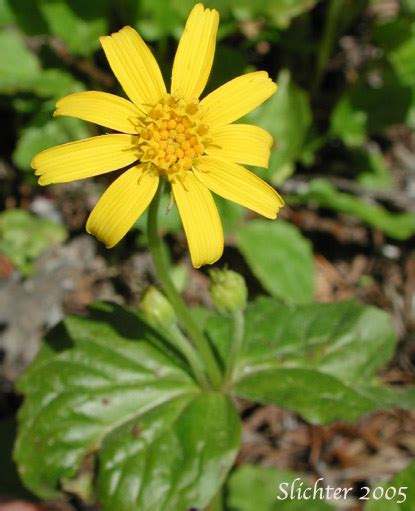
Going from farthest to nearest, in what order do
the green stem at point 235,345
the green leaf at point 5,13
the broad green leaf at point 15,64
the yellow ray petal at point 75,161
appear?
the green leaf at point 5,13, the broad green leaf at point 15,64, the green stem at point 235,345, the yellow ray petal at point 75,161

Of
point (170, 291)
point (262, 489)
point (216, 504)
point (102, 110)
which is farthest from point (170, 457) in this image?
point (102, 110)

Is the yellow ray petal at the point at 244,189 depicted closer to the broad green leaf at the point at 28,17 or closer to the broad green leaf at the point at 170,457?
the broad green leaf at the point at 170,457

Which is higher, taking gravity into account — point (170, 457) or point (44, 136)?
point (44, 136)

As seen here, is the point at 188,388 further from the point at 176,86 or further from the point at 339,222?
the point at 339,222

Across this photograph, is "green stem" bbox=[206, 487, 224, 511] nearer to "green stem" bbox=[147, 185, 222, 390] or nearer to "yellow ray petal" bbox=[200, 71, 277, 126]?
"green stem" bbox=[147, 185, 222, 390]

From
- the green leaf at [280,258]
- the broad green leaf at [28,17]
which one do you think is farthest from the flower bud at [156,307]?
the broad green leaf at [28,17]

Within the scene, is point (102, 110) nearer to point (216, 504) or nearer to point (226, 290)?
point (226, 290)

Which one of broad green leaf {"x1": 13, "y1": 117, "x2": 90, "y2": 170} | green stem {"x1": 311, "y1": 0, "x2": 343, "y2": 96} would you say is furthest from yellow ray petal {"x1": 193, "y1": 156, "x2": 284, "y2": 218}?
green stem {"x1": 311, "y1": 0, "x2": 343, "y2": 96}
